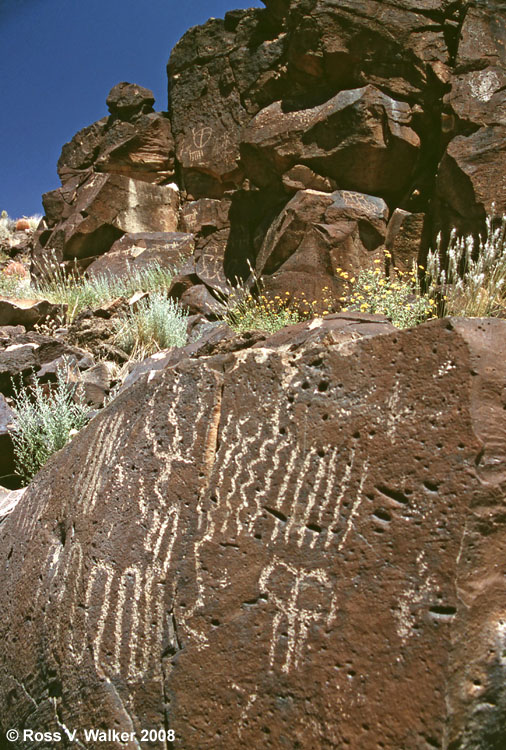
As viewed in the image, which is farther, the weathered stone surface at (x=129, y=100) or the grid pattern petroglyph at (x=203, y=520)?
the weathered stone surface at (x=129, y=100)

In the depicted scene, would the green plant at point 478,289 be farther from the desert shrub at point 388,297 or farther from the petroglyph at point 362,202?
the petroglyph at point 362,202

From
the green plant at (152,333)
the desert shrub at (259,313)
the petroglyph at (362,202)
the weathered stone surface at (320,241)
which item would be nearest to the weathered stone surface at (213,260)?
the desert shrub at (259,313)

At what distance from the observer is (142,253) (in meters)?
8.80

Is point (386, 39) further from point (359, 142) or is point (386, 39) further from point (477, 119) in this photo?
point (477, 119)

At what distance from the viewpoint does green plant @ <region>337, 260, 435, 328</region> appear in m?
4.93

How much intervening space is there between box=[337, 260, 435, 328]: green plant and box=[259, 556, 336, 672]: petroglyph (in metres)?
3.08

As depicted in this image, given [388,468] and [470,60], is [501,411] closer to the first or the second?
[388,468]

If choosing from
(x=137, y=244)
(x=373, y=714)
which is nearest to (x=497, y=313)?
(x=373, y=714)

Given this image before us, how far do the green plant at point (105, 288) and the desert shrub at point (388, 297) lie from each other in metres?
2.82

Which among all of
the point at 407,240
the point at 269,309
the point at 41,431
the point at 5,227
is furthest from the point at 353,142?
the point at 5,227

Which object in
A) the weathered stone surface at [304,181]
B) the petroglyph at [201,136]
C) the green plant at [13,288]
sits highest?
the petroglyph at [201,136]

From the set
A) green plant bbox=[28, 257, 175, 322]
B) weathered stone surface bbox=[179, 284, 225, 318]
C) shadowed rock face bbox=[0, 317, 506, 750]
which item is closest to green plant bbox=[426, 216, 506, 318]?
weathered stone surface bbox=[179, 284, 225, 318]

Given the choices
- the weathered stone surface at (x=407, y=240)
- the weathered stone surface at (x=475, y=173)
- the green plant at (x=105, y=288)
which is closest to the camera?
the weathered stone surface at (x=475, y=173)

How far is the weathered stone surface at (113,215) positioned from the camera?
31.5 ft
